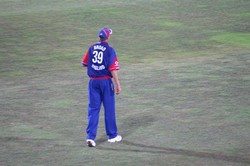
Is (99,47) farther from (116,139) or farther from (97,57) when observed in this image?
(116,139)

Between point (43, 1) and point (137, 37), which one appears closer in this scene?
point (137, 37)

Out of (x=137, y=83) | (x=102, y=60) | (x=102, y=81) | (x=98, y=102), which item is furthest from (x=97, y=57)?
(x=137, y=83)

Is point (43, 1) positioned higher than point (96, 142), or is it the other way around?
point (43, 1)

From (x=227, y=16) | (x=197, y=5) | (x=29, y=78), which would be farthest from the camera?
(x=197, y=5)

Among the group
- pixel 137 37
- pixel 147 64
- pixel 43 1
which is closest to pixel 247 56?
pixel 147 64

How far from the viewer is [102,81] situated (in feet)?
34.7

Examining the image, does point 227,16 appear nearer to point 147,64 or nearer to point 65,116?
point 147,64

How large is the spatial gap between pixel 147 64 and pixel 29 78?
128 inches

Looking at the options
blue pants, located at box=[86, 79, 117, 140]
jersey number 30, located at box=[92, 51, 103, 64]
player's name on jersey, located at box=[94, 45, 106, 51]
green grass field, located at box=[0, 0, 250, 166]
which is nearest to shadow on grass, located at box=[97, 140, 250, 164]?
green grass field, located at box=[0, 0, 250, 166]

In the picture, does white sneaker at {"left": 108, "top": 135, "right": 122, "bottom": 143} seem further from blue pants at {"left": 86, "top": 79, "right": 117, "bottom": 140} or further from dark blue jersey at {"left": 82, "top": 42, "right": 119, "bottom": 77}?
dark blue jersey at {"left": 82, "top": 42, "right": 119, "bottom": 77}

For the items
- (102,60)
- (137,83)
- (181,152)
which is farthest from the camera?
(137,83)

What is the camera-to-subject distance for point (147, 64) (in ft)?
55.9

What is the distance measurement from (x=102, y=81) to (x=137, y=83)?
14.8 ft

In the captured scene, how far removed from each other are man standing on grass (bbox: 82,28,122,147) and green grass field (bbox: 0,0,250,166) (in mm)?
375
